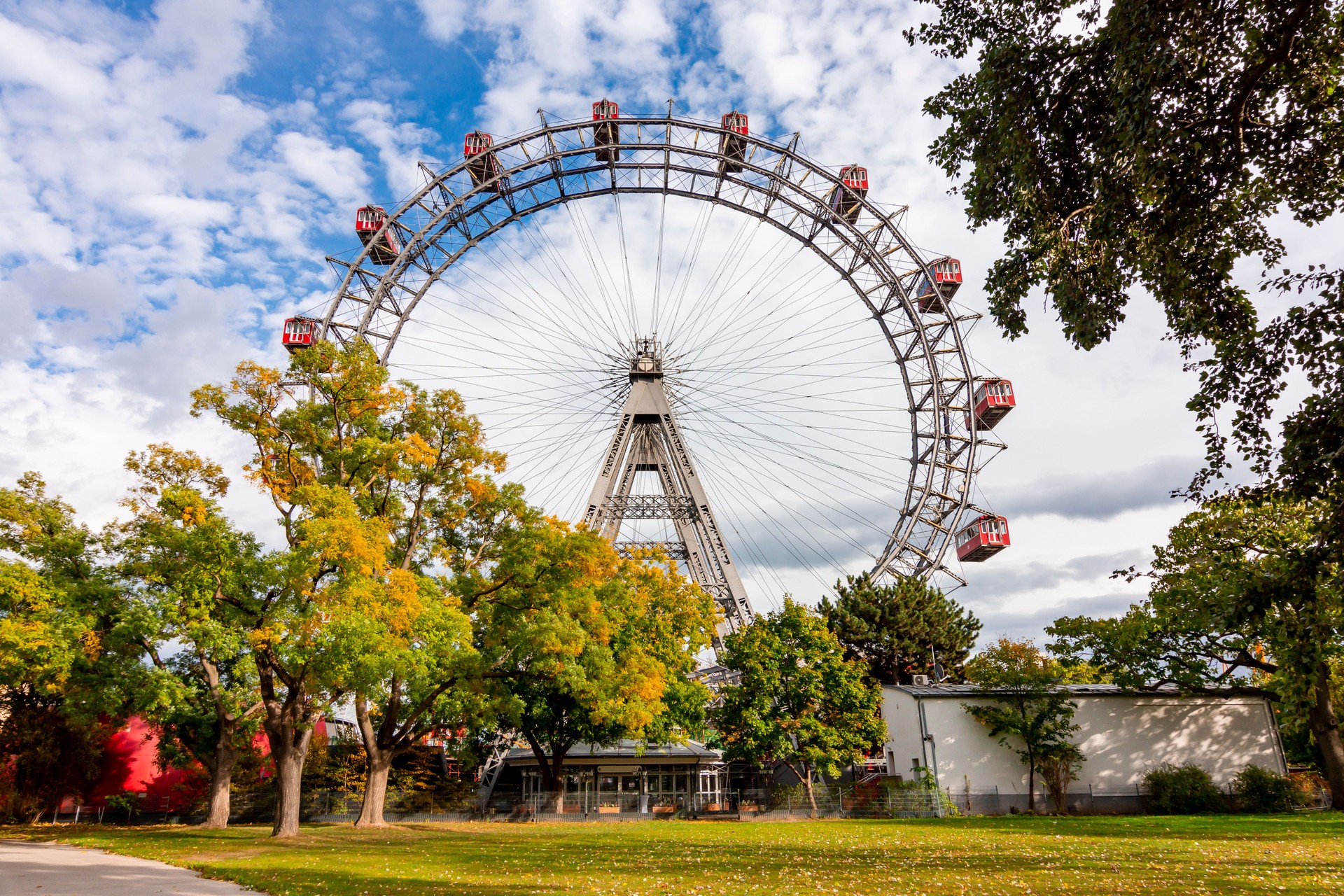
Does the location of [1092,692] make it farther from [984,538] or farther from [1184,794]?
[984,538]

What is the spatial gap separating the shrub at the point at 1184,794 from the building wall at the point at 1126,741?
1.27 m

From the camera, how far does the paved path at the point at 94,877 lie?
1014 cm

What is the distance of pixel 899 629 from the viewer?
39.4 m


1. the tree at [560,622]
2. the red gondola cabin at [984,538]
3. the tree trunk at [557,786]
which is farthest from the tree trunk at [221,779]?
the red gondola cabin at [984,538]

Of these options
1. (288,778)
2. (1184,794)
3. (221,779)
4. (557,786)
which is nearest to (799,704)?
(557,786)

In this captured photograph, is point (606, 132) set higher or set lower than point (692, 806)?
higher

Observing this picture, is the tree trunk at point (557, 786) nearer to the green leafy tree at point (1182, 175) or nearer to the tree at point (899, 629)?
the tree at point (899, 629)

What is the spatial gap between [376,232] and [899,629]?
103ft

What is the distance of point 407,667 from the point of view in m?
18.5

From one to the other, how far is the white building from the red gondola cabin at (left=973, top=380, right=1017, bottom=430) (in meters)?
15.1

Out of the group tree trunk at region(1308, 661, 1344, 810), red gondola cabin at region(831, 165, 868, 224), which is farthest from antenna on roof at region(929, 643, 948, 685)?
red gondola cabin at region(831, 165, 868, 224)

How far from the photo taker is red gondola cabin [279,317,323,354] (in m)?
37.7

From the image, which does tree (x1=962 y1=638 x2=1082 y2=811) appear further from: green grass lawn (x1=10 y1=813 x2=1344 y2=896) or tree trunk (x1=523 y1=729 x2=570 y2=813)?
tree trunk (x1=523 y1=729 x2=570 y2=813)

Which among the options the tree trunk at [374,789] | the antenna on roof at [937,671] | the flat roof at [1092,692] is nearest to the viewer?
the tree trunk at [374,789]
